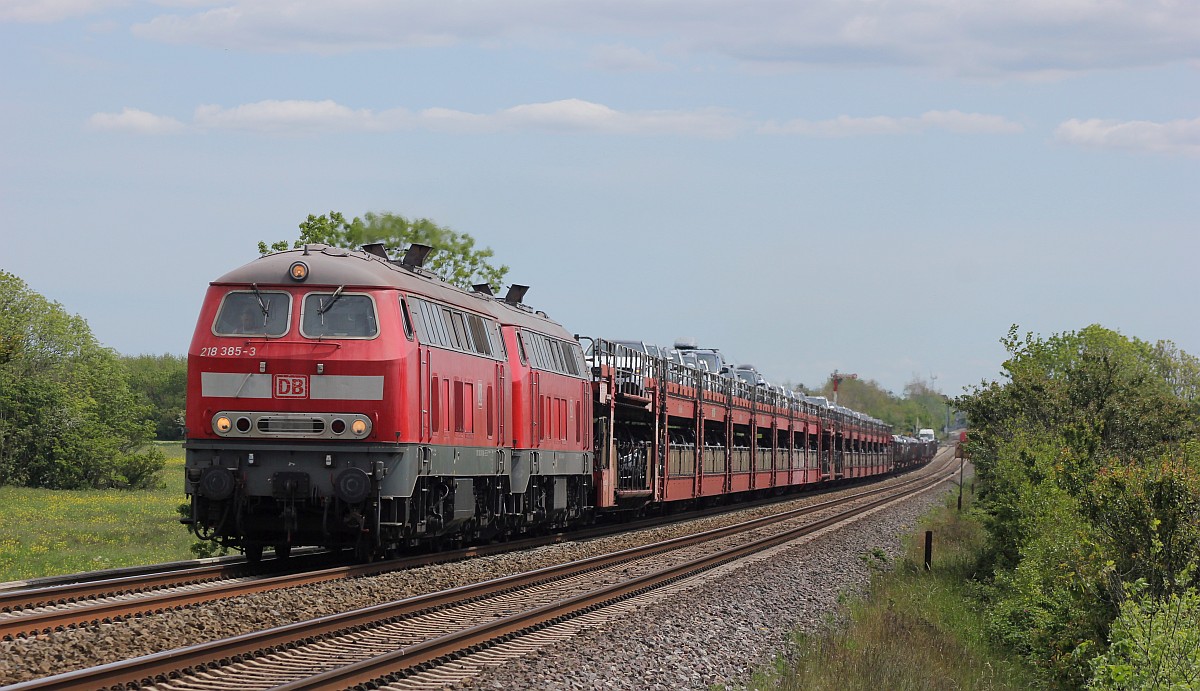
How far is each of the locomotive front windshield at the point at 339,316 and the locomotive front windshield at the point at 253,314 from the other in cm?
26

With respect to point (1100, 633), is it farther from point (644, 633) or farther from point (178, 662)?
point (178, 662)

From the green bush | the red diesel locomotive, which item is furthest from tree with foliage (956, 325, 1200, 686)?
the red diesel locomotive

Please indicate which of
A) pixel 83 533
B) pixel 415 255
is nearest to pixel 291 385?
pixel 415 255

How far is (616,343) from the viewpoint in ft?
99.8

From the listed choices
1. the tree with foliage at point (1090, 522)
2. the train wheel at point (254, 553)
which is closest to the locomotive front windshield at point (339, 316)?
the train wheel at point (254, 553)

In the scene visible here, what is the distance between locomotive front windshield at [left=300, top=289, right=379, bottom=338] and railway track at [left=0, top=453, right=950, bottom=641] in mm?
2917

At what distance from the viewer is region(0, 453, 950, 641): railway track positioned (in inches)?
449

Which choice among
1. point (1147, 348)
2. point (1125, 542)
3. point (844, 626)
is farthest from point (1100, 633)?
point (1147, 348)

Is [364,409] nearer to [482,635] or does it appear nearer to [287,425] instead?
[287,425]

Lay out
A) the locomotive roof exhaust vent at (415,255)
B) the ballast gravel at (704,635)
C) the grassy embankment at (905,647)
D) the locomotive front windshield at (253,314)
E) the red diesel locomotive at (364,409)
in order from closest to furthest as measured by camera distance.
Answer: the ballast gravel at (704,635) < the grassy embankment at (905,647) < the red diesel locomotive at (364,409) < the locomotive front windshield at (253,314) < the locomotive roof exhaust vent at (415,255)

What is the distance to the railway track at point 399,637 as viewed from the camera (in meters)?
9.30

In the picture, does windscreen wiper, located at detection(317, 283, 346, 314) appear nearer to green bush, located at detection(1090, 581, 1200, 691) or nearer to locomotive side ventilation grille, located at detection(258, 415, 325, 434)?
locomotive side ventilation grille, located at detection(258, 415, 325, 434)

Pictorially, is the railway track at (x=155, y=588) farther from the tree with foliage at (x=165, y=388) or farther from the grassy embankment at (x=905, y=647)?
the tree with foliage at (x=165, y=388)

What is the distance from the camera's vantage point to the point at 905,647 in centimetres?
1441
